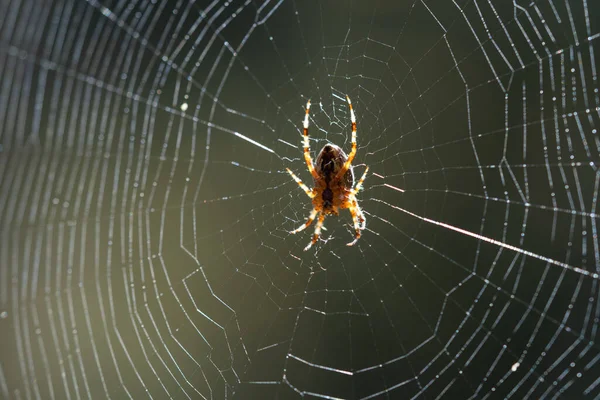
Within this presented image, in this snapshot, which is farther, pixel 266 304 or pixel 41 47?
pixel 266 304

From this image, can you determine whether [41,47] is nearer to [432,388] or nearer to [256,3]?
[256,3]

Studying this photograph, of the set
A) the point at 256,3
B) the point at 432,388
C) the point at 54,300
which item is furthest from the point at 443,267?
the point at 54,300

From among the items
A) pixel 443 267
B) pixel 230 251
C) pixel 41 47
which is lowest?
pixel 443 267

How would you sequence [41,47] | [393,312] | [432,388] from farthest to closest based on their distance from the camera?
[393,312] < [432,388] < [41,47]

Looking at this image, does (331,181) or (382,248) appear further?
(382,248)

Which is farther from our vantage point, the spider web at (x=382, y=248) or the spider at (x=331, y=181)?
the spider web at (x=382, y=248)

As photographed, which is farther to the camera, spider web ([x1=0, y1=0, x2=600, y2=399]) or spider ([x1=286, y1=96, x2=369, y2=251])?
spider web ([x1=0, y1=0, x2=600, y2=399])

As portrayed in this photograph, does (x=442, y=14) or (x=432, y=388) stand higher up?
(x=442, y=14)

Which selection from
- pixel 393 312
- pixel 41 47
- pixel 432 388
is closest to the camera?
pixel 41 47

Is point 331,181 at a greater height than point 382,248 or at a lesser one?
greater
